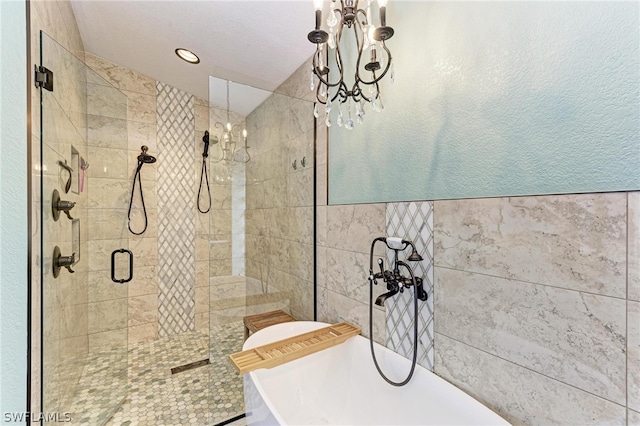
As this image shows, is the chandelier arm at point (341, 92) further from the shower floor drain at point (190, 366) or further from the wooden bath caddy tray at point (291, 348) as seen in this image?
the shower floor drain at point (190, 366)

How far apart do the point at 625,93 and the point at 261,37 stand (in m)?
1.99

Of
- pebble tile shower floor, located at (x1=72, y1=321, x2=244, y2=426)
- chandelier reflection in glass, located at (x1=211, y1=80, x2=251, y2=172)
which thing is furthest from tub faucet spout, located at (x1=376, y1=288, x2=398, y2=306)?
chandelier reflection in glass, located at (x1=211, y1=80, x2=251, y2=172)

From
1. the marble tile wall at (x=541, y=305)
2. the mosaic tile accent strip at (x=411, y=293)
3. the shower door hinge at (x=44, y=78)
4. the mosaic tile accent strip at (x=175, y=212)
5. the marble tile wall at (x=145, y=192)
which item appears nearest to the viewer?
the marble tile wall at (x=541, y=305)

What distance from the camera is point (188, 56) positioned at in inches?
91.5

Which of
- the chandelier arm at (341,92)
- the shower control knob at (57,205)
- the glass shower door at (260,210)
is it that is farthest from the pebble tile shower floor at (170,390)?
the chandelier arm at (341,92)

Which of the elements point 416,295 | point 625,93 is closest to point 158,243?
point 416,295

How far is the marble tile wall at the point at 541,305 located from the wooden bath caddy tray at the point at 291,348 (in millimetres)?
593

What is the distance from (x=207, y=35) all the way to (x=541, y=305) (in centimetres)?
254

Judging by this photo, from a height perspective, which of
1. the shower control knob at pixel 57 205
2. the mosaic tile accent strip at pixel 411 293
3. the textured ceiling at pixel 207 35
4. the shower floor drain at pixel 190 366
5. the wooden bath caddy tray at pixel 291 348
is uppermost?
the textured ceiling at pixel 207 35

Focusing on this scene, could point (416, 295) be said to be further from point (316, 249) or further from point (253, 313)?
point (253, 313)

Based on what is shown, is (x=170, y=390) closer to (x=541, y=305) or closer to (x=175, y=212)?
(x=175, y=212)

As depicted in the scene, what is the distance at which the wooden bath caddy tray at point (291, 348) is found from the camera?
1.32 m

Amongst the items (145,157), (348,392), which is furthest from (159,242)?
(348,392)

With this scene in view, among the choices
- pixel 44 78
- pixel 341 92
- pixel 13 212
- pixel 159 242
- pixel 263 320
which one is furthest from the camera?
pixel 159 242
